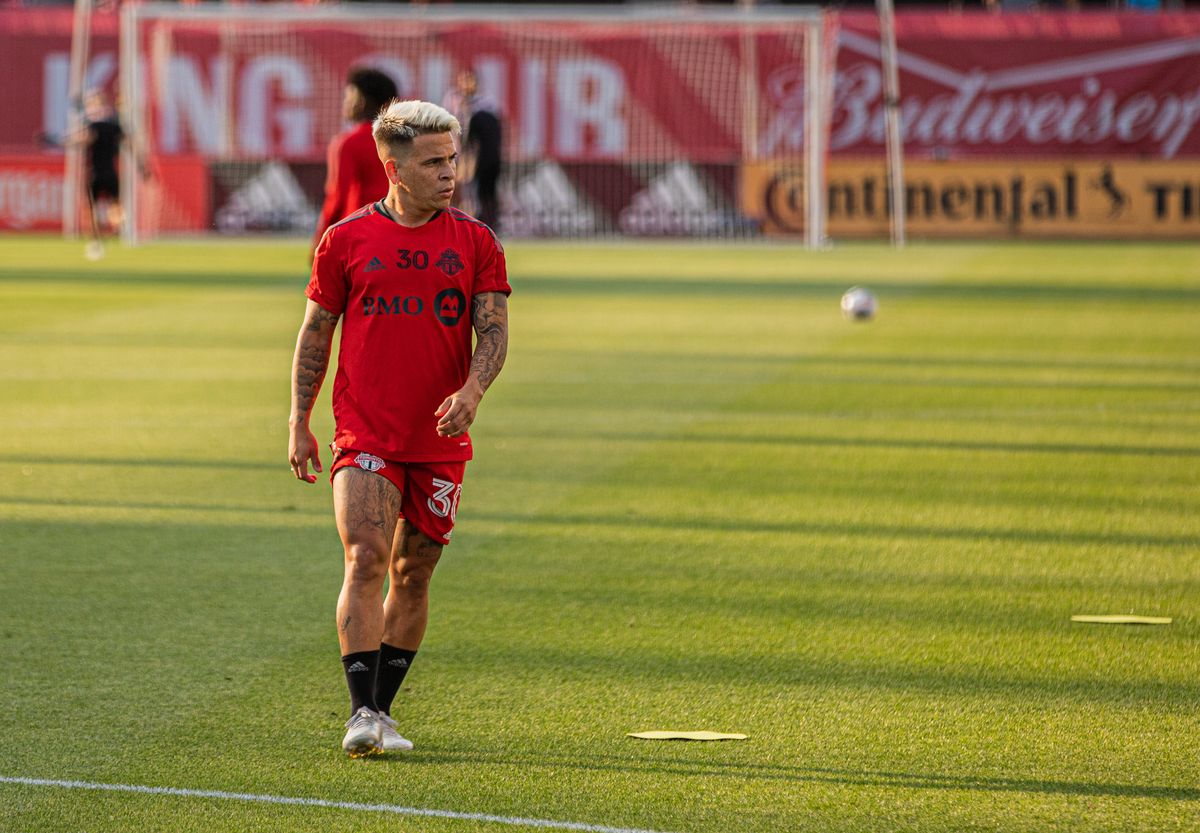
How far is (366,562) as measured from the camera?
506 centimetres

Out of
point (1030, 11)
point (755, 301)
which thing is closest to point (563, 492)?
point (755, 301)

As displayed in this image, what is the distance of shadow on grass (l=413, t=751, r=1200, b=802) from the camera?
15.9 ft

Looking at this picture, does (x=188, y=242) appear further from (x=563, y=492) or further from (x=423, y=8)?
(x=563, y=492)

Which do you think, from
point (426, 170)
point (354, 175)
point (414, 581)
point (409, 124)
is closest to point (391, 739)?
point (414, 581)

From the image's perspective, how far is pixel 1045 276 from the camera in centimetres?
2303

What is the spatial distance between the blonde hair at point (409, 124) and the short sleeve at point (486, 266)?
0.32m

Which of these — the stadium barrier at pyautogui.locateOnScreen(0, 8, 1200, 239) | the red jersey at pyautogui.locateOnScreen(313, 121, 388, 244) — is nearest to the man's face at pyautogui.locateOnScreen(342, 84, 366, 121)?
the red jersey at pyautogui.locateOnScreen(313, 121, 388, 244)

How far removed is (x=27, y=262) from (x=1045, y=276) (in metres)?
13.4

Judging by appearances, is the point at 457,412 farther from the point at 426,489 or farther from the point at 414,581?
the point at 414,581

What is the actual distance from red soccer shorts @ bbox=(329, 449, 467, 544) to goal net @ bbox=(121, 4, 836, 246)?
24152mm

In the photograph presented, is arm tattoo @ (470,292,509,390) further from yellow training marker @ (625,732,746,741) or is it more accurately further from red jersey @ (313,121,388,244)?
red jersey @ (313,121,388,244)

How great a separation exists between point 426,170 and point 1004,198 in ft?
86.5

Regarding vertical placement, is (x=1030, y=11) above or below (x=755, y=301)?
above

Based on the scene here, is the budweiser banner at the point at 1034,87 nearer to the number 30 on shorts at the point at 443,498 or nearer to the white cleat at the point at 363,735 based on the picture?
the number 30 on shorts at the point at 443,498
